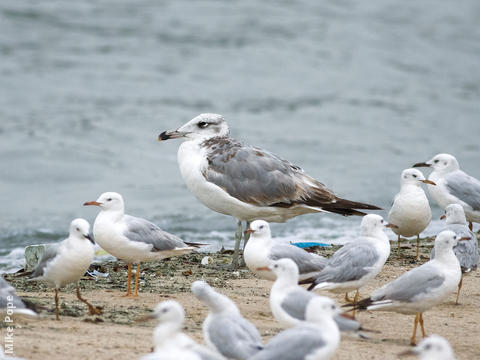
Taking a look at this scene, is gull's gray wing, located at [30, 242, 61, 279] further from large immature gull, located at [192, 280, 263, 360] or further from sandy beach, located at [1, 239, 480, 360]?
large immature gull, located at [192, 280, 263, 360]

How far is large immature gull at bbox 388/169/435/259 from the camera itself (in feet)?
31.4

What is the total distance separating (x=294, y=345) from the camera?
16.8 ft

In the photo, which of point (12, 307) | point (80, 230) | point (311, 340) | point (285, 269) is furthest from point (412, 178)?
point (12, 307)

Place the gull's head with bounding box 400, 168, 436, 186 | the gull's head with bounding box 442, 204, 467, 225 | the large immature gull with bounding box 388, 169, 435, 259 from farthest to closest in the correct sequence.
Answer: the gull's head with bounding box 400, 168, 436, 186 < the large immature gull with bounding box 388, 169, 435, 259 < the gull's head with bounding box 442, 204, 467, 225

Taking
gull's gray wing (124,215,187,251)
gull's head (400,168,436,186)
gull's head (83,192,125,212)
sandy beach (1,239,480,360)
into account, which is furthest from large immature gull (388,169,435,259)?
gull's head (83,192,125,212)

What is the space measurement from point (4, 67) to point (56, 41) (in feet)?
9.70

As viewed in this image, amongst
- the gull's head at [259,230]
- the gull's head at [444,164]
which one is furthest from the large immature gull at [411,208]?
the gull's head at [259,230]

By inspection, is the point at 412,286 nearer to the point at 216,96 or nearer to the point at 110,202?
the point at 110,202

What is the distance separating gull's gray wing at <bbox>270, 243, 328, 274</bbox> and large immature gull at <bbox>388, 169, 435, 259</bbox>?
2388 mm

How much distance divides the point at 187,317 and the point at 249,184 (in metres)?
2.61

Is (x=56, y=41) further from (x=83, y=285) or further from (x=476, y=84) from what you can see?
(x=83, y=285)

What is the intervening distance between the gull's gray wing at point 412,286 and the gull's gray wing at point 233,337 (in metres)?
1.59

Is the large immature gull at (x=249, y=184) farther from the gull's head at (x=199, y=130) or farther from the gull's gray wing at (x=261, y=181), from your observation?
the gull's head at (x=199, y=130)

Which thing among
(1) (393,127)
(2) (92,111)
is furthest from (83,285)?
(1) (393,127)
